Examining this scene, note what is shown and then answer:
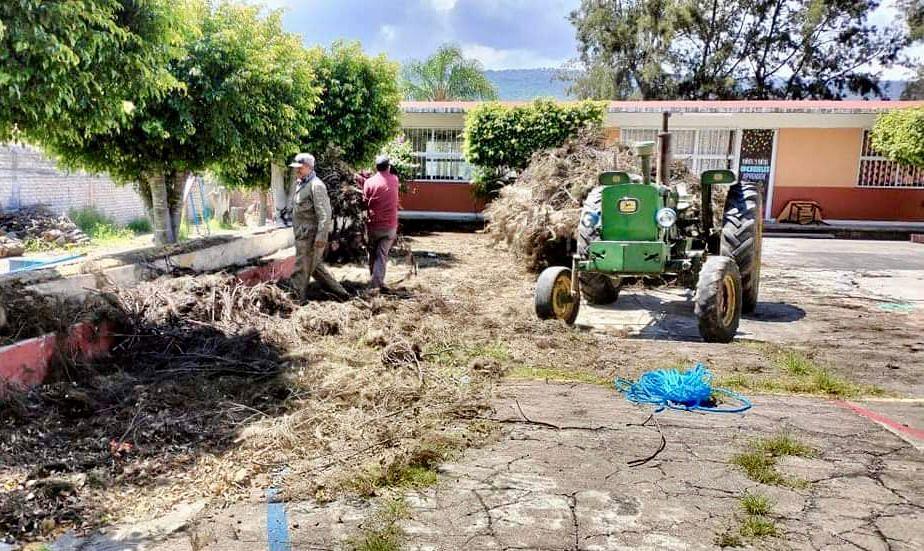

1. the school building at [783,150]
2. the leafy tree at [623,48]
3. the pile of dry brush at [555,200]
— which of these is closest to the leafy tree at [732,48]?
the leafy tree at [623,48]

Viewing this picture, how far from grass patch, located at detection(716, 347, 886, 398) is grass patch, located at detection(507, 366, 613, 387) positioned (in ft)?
3.03

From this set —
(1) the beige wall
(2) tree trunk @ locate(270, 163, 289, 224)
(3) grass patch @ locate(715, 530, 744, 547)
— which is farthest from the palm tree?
(3) grass patch @ locate(715, 530, 744, 547)

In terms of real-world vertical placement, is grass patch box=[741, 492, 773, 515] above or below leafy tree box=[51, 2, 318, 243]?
below

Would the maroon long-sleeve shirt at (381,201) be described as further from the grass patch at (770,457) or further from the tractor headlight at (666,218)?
the grass patch at (770,457)

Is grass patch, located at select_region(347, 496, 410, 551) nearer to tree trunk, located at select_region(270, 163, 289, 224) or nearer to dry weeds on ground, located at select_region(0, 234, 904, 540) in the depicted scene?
dry weeds on ground, located at select_region(0, 234, 904, 540)

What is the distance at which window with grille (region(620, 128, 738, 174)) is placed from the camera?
18.1 metres

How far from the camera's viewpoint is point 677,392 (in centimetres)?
471

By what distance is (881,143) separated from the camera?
16.5 meters

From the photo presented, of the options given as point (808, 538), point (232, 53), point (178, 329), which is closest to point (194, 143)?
point (232, 53)

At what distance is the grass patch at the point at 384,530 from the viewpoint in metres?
2.92

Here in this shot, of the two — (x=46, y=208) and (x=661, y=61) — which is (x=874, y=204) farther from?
(x=46, y=208)

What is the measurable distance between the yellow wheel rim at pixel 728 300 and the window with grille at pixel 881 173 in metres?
14.2

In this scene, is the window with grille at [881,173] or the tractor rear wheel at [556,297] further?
the window with grille at [881,173]

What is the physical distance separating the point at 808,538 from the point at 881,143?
16.8m
